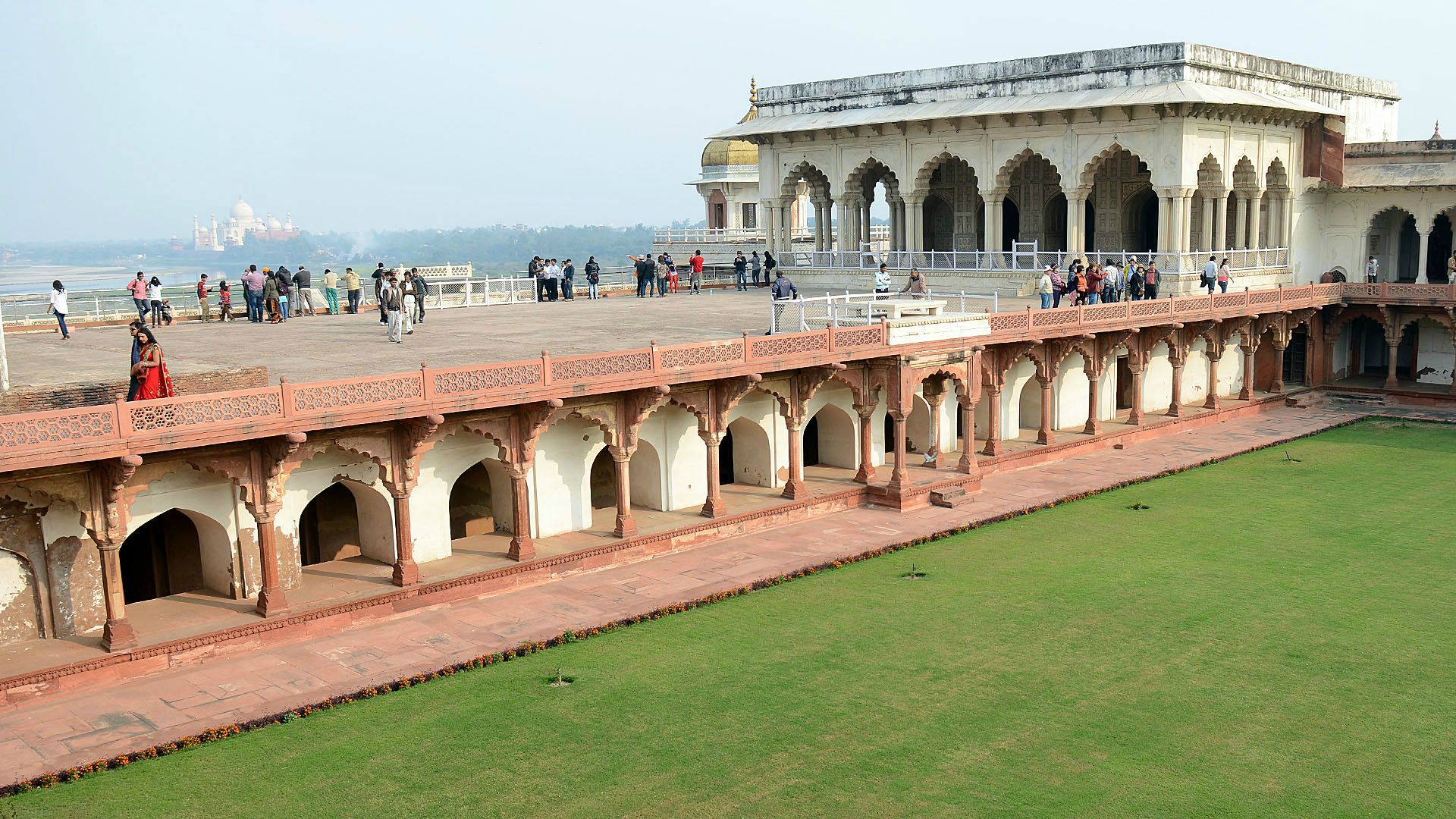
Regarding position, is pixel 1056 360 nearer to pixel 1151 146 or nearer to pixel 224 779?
pixel 1151 146

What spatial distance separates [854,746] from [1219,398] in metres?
20.8

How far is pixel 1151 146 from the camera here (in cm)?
2750

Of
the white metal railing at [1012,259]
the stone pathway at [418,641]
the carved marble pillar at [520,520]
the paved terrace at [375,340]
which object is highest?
the white metal railing at [1012,259]

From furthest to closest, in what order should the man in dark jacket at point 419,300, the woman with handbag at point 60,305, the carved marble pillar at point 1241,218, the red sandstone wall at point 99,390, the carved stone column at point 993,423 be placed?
the carved marble pillar at point 1241,218 < the man in dark jacket at point 419,300 < the carved stone column at point 993,423 < the woman with handbag at point 60,305 < the red sandstone wall at point 99,390

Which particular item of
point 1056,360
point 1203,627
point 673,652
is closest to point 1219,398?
point 1056,360

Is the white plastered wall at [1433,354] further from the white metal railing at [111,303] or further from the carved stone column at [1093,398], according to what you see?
the white metal railing at [111,303]

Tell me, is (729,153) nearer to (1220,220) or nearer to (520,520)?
(1220,220)

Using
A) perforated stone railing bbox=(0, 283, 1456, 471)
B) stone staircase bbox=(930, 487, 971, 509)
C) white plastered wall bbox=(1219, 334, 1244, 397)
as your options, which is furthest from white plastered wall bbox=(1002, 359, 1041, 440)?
white plastered wall bbox=(1219, 334, 1244, 397)

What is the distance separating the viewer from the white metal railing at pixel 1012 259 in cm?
2794

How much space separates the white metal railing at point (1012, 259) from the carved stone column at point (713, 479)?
11759 mm

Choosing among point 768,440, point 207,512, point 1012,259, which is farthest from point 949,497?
point 1012,259

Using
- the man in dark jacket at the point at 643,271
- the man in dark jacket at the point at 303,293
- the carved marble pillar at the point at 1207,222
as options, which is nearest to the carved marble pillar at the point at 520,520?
the man in dark jacket at the point at 303,293

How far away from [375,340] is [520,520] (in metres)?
6.09

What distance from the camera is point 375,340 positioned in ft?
67.2
